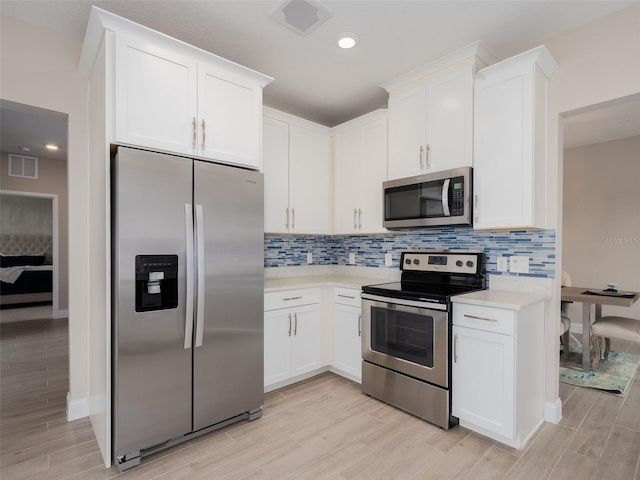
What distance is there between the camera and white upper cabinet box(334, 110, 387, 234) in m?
3.15

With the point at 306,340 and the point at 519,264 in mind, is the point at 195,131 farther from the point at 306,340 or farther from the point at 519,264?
the point at 519,264

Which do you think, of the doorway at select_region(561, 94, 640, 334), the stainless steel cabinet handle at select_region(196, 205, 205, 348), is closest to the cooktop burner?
the stainless steel cabinet handle at select_region(196, 205, 205, 348)

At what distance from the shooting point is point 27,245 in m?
7.52

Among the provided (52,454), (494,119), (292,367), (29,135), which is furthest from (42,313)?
(494,119)

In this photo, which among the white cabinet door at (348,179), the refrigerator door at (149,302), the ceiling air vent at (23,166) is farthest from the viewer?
the ceiling air vent at (23,166)

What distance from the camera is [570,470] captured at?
188cm

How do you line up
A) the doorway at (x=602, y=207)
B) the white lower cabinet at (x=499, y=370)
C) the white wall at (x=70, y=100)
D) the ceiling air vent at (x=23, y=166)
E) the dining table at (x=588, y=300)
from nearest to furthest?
the white lower cabinet at (x=499, y=370) < the white wall at (x=70, y=100) < the dining table at (x=588, y=300) < the doorway at (x=602, y=207) < the ceiling air vent at (x=23, y=166)

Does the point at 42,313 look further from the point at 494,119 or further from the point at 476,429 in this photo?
the point at 494,119

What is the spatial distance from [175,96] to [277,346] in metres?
2.02

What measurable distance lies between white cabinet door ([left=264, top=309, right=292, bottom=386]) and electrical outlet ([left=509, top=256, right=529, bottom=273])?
1.82 metres

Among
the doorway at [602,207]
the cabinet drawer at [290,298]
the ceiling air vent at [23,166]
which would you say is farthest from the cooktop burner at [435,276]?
the ceiling air vent at [23,166]

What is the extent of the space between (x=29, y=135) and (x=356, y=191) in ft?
15.7

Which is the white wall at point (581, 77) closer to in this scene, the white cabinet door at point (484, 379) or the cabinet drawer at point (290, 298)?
the white cabinet door at point (484, 379)

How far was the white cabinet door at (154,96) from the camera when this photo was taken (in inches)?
75.2
